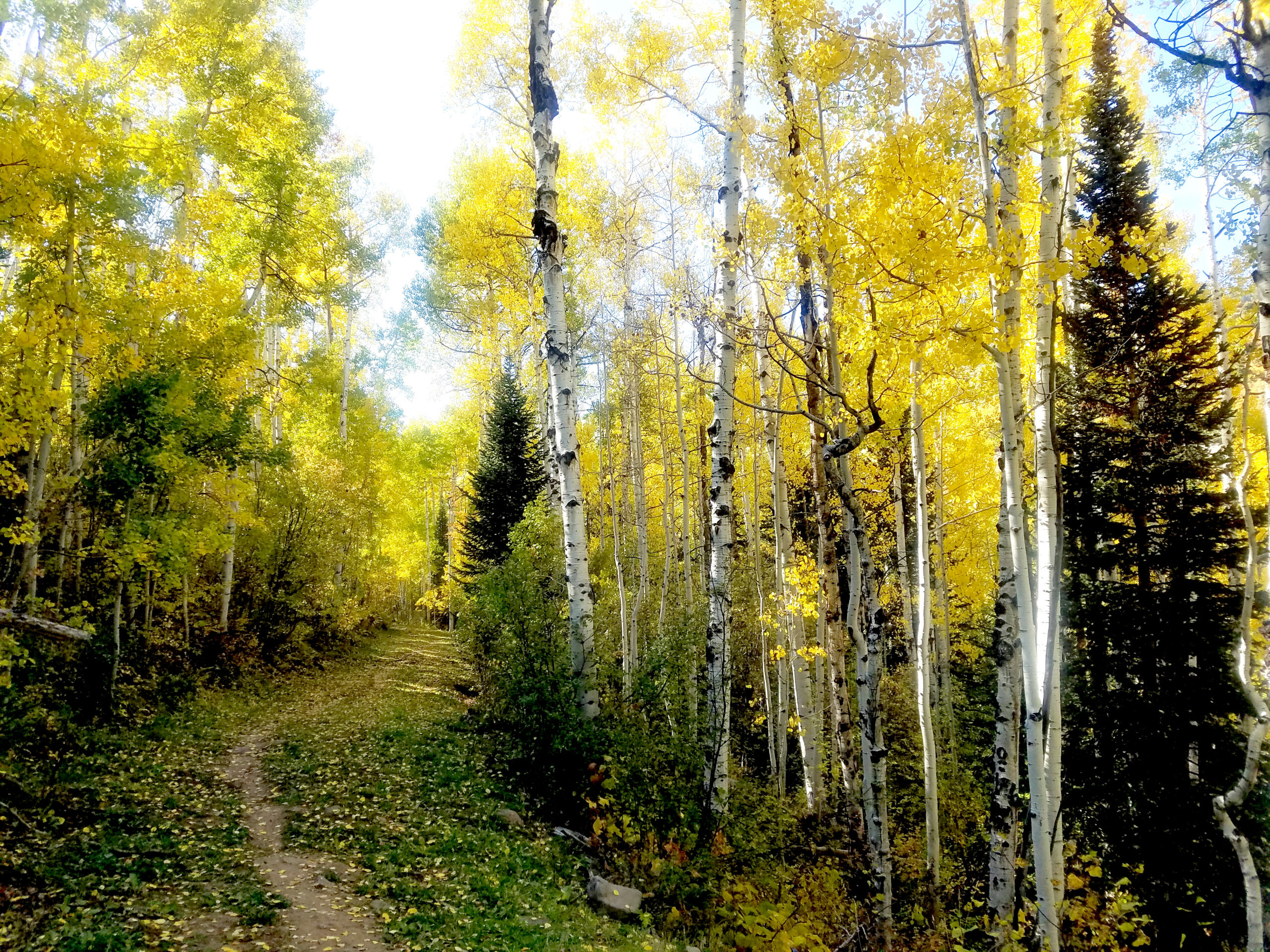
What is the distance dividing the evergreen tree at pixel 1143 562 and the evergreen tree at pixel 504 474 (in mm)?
10415

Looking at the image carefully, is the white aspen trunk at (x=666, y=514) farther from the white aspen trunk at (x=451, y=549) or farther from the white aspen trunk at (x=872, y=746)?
the white aspen trunk at (x=451, y=549)

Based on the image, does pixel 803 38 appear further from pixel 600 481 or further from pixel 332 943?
pixel 600 481

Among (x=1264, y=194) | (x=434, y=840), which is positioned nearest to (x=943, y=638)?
(x=434, y=840)

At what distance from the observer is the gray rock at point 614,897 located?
15.5ft

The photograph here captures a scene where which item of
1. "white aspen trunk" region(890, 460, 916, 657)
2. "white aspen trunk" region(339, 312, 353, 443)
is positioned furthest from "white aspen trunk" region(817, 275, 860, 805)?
"white aspen trunk" region(339, 312, 353, 443)

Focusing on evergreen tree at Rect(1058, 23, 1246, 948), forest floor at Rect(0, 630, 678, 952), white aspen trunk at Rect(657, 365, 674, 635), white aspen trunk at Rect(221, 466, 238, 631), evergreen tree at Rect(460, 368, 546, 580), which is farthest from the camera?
evergreen tree at Rect(460, 368, 546, 580)

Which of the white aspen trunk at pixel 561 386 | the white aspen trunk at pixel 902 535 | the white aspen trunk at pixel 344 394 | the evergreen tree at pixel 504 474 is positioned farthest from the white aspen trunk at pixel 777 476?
the white aspen trunk at pixel 344 394

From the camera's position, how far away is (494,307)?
610 inches

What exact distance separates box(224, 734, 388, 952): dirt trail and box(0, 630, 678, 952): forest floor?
0.01 m

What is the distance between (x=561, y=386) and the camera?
6680 mm

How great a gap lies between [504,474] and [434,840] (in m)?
9.90

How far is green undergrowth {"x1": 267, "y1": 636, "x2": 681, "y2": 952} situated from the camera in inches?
163

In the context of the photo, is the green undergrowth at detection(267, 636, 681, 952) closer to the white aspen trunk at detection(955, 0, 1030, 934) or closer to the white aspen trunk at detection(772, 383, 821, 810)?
the white aspen trunk at detection(955, 0, 1030, 934)

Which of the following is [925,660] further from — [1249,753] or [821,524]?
[1249,753]
